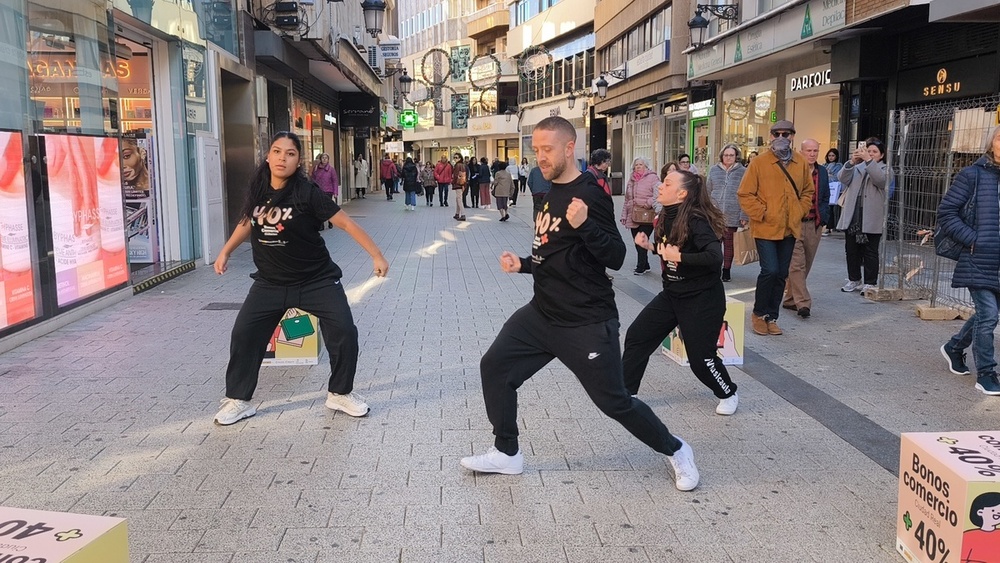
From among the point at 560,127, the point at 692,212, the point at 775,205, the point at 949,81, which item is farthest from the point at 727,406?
the point at 949,81

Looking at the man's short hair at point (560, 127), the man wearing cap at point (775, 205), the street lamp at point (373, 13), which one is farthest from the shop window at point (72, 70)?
the street lamp at point (373, 13)

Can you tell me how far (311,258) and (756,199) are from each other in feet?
14.0

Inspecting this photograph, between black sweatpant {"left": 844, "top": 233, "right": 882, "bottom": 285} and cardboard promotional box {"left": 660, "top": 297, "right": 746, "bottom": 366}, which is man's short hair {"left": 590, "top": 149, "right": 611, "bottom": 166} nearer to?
black sweatpant {"left": 844, "top": 233, "right": 882, "bottom": 285}

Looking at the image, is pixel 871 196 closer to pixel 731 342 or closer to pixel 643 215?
pixel 643 215

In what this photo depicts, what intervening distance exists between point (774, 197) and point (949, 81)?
9023mm

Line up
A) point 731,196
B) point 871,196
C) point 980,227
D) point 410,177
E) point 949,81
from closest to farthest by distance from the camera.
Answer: point 980,227 → point 871,196 → point 731,196 → point 949,81 → point 410,177

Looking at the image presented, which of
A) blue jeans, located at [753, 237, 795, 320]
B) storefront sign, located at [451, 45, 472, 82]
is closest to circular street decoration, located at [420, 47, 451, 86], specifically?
storefront sign, located at [451, 45, 472, 82]

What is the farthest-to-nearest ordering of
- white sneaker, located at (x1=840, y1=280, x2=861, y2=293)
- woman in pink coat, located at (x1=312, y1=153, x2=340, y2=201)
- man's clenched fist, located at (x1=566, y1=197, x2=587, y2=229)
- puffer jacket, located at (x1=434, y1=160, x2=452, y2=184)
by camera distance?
puffer jacket, located at (x1=434, y1=160, x2=452, y2=184) < woman in pink coat, located at (x1=312, y1=153, x2=340, y2=201) < white sneaker, located at (x1=840, y1=280, x2=861, y2=293) < man's clenched fist, located at (x1=566, y1=197, x2=587, y2=229)

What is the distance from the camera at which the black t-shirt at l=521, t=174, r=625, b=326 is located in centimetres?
388

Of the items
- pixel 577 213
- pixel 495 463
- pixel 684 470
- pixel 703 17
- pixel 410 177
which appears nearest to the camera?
pixel 577 213

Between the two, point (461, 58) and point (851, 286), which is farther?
point (461, 58)

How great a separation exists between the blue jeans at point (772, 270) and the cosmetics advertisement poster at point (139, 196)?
8.57m

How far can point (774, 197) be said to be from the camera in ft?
24.9

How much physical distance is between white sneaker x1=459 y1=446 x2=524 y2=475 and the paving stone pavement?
51mm
